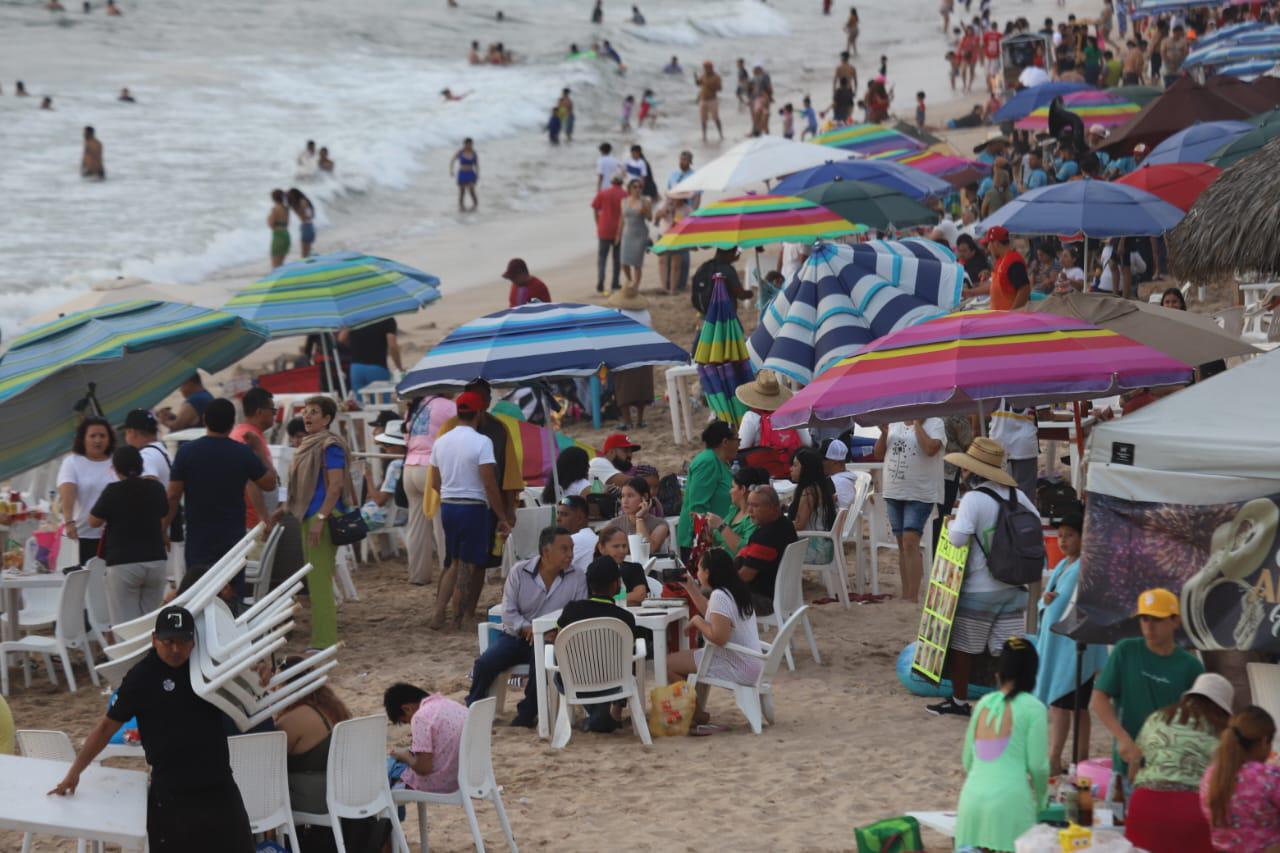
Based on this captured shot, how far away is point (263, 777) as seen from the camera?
5613mm

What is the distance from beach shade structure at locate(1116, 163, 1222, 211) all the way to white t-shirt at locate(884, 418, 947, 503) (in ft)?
14.8

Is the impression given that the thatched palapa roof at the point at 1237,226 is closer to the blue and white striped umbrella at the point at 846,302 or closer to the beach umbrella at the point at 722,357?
the blue and white striped umbrella at the point at 846,302

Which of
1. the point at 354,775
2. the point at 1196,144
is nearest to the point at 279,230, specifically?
the point at 1196,144

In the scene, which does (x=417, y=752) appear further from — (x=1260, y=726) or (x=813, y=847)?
(x=1260, y=726)

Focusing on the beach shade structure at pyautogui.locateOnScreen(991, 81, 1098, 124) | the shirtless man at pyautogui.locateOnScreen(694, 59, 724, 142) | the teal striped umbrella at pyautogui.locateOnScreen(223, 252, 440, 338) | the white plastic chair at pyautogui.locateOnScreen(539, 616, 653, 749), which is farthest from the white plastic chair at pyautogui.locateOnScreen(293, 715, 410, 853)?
the shirtless man at pyautogui.locateOnScreen(694, 59, 724, 142)

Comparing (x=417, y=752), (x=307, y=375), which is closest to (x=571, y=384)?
(x=307, y=375)

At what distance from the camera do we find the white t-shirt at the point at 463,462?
9383 mm

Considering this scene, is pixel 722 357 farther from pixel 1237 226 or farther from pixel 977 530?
pixel 977 530

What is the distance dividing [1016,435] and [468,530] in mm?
3170

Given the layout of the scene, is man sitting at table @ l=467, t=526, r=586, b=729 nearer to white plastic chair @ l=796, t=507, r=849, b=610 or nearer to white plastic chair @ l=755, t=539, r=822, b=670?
white plastic chair @ l=755, t=539, r=822, b=670

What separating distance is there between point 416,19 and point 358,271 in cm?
4856

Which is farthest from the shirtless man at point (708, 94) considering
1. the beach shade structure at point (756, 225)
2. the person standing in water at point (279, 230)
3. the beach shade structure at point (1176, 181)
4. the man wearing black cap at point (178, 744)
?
the man wearing black cap at point (178, 744)

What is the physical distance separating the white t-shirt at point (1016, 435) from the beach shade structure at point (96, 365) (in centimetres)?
466

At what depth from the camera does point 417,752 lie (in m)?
6.11
